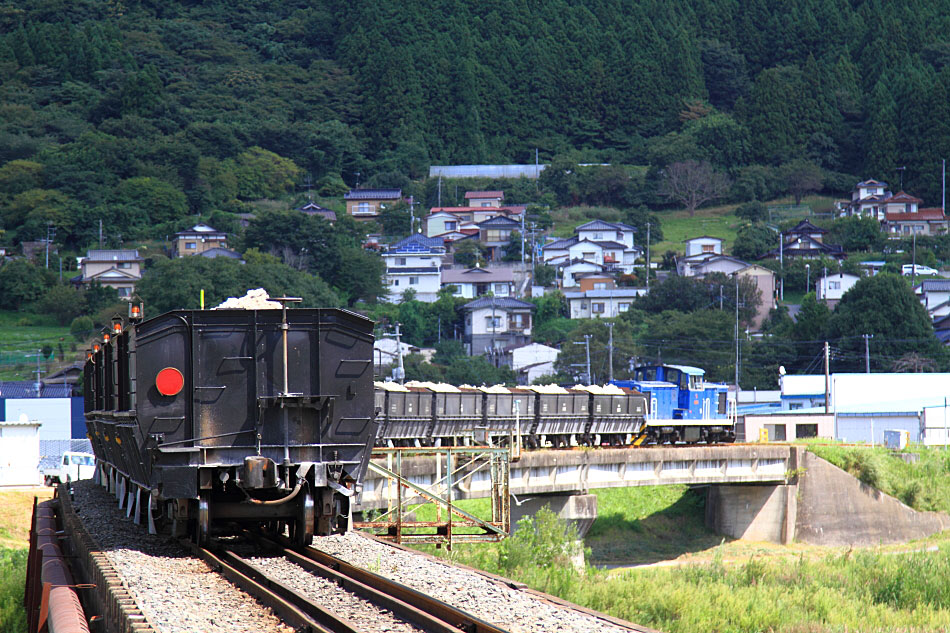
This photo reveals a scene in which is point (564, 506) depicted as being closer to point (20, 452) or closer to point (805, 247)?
point (20, 452)

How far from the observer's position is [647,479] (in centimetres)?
3694

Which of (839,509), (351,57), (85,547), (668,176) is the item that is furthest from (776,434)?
(351,57)

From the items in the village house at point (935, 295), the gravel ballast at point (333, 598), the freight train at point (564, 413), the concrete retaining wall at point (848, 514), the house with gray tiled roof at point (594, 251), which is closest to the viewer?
the gravel ballast at point (333, 598)

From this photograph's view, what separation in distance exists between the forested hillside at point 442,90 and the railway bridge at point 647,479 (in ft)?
325

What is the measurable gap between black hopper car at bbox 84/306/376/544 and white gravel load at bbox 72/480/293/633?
62cm

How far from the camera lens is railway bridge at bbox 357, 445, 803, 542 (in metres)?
28.6

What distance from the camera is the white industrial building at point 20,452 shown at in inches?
1576

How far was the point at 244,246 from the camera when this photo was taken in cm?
11356

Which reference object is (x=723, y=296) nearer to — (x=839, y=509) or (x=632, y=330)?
(x=632, y=330)

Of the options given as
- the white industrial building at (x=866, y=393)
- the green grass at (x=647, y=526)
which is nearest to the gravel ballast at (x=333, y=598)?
the green grass at (x=647, y=526)

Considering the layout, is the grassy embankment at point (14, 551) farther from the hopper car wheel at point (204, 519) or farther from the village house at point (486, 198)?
the village house at point (486, 198)

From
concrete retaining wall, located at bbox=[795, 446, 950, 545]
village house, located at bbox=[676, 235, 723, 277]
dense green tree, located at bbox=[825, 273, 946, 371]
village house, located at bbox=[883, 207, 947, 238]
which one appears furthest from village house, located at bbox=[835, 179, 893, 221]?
concrete retaining wall, located at bbox=[795, 446, 950, 545]

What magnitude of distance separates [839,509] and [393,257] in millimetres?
80674

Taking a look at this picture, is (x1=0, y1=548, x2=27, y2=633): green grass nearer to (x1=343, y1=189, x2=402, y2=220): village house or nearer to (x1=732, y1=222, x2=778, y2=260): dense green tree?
(x1=732, y1=222, x2=778, y2=260): dense green tree
